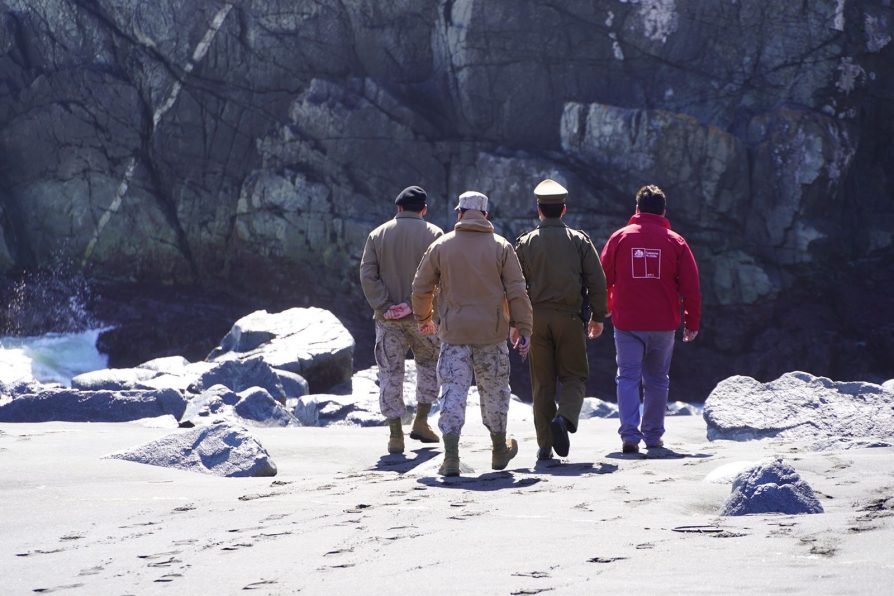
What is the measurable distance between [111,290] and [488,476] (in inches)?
781

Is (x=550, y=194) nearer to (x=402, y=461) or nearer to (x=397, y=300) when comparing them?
(x=397, y=300)

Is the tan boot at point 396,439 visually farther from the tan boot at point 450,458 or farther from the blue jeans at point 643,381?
the blue jeans at point 643,381

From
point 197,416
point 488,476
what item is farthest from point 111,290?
point 488,476

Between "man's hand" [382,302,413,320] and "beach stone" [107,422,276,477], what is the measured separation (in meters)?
1.34

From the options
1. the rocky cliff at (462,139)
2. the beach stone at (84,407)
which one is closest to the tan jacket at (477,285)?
the beach stone at (84,407)

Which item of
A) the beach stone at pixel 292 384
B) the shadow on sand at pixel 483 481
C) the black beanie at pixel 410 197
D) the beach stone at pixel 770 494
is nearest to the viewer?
the beach stone at pixel 770 494

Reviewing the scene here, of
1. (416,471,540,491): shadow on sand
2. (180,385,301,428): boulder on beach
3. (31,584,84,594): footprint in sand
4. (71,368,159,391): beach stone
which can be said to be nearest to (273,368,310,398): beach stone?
(71,368,159,391): beach stone

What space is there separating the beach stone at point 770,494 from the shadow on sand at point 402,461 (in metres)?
2.55

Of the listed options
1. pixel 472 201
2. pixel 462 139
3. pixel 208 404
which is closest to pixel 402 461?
pixel 472 201

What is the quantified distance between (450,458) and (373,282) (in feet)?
5.99

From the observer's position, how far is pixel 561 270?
7.82 metres

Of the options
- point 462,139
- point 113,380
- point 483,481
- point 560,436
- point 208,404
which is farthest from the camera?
point 462,139

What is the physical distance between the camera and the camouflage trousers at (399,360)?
8.42 meters

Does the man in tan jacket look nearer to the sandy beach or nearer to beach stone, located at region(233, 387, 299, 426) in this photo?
the sandy beach
